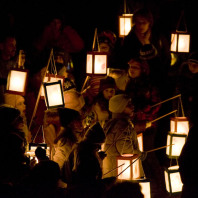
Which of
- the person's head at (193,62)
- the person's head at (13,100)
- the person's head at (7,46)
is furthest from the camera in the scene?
the person's head at (193,62)

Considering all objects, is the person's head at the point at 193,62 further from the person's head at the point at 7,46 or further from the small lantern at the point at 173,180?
the person's head at the point at 7,46

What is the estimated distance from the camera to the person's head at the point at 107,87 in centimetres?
854

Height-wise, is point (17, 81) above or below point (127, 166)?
above

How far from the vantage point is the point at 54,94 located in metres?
7.01

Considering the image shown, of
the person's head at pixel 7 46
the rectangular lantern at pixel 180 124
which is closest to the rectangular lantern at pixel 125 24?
the person's head at pixel 7 46

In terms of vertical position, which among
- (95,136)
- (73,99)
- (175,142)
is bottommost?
(175,142)

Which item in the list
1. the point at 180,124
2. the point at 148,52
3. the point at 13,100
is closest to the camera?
the point at 180,124

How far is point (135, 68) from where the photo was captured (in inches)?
344

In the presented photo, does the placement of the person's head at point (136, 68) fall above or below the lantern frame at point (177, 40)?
below

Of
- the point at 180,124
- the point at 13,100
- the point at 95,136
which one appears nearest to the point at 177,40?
the point at 180,124

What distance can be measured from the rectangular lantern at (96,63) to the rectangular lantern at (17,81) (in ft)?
5.46

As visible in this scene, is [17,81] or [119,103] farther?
[119,103]

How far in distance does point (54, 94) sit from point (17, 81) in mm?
674

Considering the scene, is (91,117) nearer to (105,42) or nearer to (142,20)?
(105,42)
